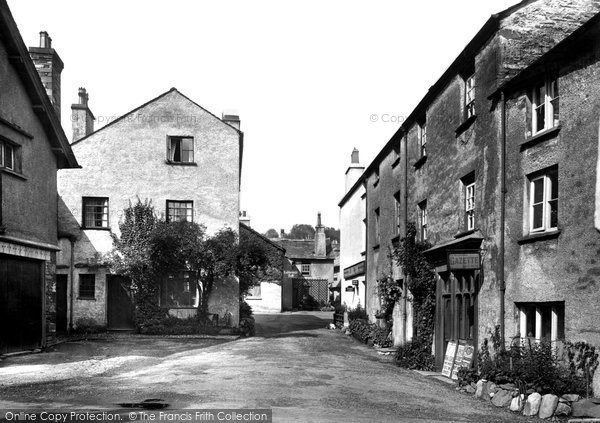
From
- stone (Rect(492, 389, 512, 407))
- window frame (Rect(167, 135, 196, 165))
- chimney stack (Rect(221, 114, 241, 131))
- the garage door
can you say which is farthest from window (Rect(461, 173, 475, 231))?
chimney stack (Rect(221, 114, 241, 131))

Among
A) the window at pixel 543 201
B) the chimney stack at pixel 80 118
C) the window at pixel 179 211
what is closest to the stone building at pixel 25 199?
the window at pixel 179 211

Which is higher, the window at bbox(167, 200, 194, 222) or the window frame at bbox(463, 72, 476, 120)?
the window frame at bbox(463, 72, 476, 120)

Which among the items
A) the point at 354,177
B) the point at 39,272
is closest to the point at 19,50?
the point at 39,272

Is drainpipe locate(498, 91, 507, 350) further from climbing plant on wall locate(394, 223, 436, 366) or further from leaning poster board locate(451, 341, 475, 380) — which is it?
climbing plant on wall locate(394, 223, 436, 366)

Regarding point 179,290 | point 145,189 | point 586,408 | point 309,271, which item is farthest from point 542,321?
point 309,271

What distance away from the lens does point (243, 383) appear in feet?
37.8

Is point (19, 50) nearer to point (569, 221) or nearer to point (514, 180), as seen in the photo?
point (514, 180)

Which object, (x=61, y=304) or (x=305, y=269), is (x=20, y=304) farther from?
(x=305, y=269)

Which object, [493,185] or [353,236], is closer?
[493,185]

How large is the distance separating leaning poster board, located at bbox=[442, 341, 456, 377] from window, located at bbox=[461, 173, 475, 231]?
9.41 ft

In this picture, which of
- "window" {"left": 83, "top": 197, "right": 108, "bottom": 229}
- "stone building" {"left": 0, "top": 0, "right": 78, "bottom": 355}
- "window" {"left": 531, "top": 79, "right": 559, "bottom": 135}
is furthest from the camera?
"window" {"left": 83, "top": 197, "right": 108, "bottom": 229}

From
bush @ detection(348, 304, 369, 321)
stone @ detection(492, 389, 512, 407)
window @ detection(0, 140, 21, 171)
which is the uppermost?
window @ detection(0, 140, 21, 171)

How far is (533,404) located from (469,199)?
5.81m

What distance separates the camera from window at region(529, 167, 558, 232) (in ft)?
35.9
